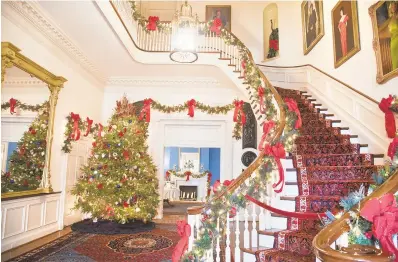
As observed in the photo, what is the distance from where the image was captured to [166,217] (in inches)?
308

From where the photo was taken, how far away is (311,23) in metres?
7.52

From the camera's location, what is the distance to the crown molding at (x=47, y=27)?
14.1 ft

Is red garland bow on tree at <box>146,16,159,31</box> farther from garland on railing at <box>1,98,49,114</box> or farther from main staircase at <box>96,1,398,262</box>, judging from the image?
garland on railing at <box>1,98,49,114</box>

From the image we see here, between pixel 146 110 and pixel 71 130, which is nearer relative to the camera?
pixel 71 130

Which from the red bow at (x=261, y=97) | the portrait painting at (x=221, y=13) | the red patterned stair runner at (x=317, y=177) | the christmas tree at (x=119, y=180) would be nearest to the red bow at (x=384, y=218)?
the red patterned stair runner at (x=317, y=177)

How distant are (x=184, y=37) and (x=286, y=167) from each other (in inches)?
177

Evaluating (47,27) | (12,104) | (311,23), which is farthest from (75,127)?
→ (311,23)

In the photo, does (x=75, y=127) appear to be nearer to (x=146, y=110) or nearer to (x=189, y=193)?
(x=146, y=110)

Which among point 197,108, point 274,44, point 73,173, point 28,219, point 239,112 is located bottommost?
point 28,219

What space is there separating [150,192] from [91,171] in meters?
1.40

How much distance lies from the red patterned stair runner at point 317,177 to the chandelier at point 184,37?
10.6 feet

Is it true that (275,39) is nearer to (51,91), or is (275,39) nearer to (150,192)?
(150,192)

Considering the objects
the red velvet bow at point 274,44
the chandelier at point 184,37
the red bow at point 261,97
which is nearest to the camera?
the red bow at point 261,97

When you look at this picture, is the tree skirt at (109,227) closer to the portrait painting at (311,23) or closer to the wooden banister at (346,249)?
the wooden banister at (346,249)
